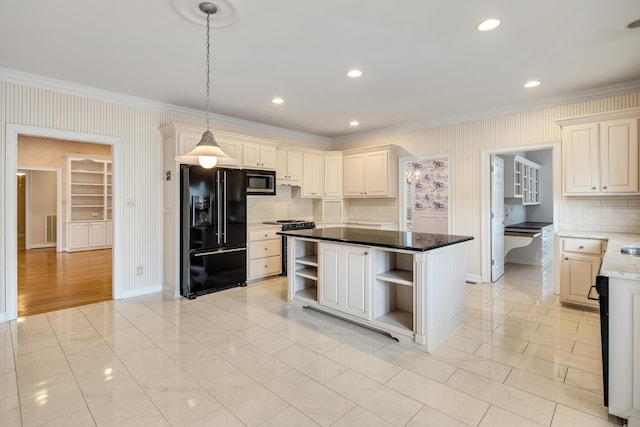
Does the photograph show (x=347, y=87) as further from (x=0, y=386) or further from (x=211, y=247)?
(x=0, y=386)

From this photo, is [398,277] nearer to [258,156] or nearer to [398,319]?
[398,319]

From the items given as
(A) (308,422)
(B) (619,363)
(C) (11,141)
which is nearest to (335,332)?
(A) (308,422)

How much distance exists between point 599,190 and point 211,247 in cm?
488

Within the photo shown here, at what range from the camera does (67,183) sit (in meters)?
8.12

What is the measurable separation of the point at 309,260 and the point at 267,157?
7.27ft

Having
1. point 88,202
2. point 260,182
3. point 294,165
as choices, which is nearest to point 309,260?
point 260,182

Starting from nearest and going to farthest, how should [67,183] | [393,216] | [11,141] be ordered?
[11,141], [393,216], [67,183]

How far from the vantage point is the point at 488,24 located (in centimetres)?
261

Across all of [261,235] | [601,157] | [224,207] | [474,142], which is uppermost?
[474,142]

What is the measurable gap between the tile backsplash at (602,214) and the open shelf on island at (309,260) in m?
3.29

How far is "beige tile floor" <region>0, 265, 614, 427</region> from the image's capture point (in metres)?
1.99

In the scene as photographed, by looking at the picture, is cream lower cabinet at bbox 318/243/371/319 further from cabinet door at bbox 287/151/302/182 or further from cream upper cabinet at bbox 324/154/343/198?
cream upper cabinet at bbox 324/154/343/198

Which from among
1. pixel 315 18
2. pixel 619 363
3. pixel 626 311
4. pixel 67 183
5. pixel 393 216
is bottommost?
pixel 619 363

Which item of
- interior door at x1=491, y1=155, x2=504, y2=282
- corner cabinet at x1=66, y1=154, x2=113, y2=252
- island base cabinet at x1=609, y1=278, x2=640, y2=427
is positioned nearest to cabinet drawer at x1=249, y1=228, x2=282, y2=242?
interior door at x1=491, y1=155, x2=504, y2=282
